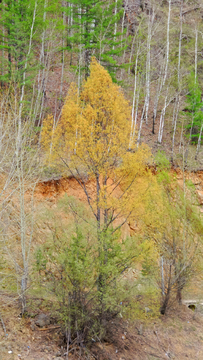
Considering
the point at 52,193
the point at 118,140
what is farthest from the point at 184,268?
the point at 52,193

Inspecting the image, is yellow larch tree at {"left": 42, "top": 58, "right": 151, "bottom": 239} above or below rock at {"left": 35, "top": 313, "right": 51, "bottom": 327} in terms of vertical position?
above

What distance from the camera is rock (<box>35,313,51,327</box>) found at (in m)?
8.34

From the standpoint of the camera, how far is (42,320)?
8438 mm

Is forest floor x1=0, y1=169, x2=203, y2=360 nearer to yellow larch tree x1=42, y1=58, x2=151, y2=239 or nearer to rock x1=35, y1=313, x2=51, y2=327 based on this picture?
rock x1=35, y1=313, x2=51, y2=327

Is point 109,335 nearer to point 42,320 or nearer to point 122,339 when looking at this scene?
point 122,339

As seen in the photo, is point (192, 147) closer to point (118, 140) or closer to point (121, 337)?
point (118, 140)

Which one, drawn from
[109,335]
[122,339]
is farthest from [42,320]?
[122,339]

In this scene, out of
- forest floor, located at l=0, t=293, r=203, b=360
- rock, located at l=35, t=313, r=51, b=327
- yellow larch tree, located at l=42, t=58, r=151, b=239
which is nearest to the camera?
forest floor, located at l=0, t=293, r=203, b=360

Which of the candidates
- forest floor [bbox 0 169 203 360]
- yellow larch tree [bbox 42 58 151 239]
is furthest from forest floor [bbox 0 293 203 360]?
yellow larch tree [bbox 42 58 151 239]

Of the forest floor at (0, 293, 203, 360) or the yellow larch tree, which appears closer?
the forest floor at (0, 293, 203, 360)

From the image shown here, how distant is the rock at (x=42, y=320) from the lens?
834cm

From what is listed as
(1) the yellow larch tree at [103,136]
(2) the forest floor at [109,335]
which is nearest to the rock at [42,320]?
(2) the forest floor at [109,335]

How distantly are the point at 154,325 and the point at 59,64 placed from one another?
74.9 ft

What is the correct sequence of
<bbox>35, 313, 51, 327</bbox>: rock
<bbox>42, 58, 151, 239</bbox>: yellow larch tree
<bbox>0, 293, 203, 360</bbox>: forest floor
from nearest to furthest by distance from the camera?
<bbox>0, 293, 203, 360</bbox>: forest floor → <bbox>35, 313, 51, 327</bbox>: rock → <bbox>42, 58, 151, 239</bbox>: yellow larch tree
